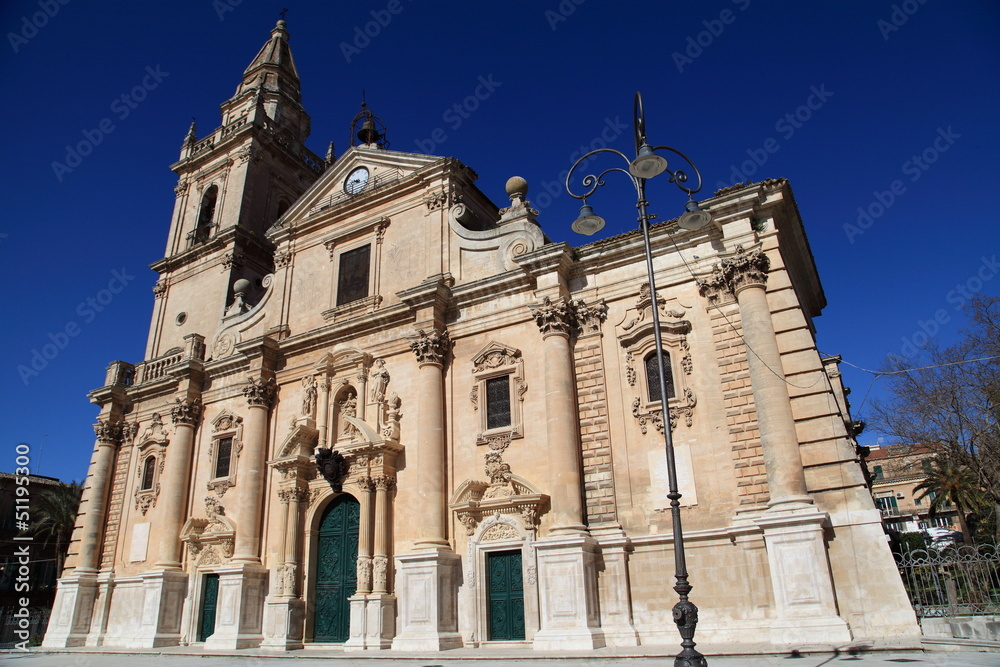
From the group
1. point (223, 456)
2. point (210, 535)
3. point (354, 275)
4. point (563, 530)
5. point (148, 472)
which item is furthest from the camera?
point (148, 472)

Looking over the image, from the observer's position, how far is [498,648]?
49.9ft

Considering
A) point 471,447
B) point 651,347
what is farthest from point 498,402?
point 651,347

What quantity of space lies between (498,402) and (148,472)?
14.8 metres

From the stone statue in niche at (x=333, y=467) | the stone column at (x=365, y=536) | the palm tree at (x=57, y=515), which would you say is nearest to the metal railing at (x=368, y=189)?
the stone statue in niche at (x=333, y=467)

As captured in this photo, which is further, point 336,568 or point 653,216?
point 336,568

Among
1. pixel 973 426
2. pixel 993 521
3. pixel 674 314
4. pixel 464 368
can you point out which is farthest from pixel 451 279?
pixel 993 521

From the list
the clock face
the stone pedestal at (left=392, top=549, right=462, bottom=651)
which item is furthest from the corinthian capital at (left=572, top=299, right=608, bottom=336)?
the clock face

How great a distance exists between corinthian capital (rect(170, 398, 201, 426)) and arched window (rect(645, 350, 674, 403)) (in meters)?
15.9

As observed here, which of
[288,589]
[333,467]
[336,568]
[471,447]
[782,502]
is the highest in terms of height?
[471,447]

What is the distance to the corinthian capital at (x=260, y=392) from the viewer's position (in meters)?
21.7

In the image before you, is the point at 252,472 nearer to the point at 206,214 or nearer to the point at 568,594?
the point at 568,594

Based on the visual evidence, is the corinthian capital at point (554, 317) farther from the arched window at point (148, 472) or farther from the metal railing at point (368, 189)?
the arched window at point (148, 472)

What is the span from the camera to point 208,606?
69.1ft

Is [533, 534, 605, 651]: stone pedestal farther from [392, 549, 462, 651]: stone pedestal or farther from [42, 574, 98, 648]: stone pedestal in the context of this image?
[42, 574, 98, 648]: stone pedestal
